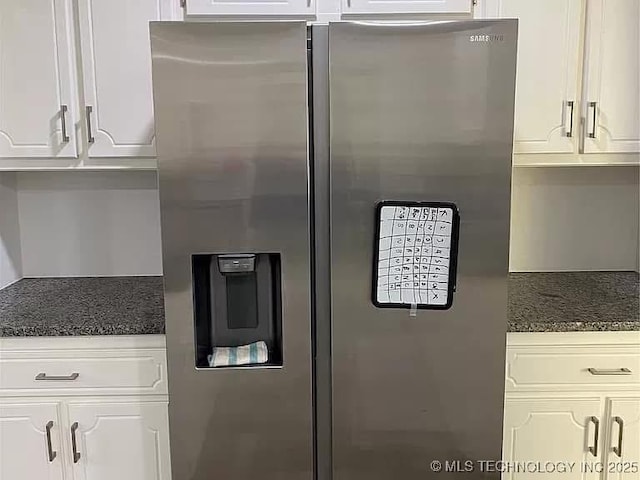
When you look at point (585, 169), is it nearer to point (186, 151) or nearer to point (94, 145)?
point (186, 151)

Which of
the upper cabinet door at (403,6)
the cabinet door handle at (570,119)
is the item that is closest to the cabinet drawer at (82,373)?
the upper cabinet door at (403,6)

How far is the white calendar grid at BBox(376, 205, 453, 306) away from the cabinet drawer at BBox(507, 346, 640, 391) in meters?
0.46

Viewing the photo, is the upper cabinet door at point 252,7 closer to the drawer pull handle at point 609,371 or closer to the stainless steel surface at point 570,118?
the stainless steel surface at point 570,118

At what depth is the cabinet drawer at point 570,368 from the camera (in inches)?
73.0

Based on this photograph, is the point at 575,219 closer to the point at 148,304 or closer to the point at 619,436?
the point at 619,436

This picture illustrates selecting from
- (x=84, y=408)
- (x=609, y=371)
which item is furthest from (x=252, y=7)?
(x=609, y=371)

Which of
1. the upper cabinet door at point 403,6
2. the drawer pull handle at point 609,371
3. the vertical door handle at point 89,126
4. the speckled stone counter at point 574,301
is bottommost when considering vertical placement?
the drawer pull handle at point 609,371

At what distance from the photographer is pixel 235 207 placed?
1.57 m

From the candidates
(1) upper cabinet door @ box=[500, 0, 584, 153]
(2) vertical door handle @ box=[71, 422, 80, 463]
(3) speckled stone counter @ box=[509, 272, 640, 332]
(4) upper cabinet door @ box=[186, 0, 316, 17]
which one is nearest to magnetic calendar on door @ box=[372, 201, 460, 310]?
(3) speckled stone counter @ box=[509, 272, 640, 332]

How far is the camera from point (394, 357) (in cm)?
163

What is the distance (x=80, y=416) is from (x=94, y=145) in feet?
2.87

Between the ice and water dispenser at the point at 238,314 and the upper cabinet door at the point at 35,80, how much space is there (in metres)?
0.76

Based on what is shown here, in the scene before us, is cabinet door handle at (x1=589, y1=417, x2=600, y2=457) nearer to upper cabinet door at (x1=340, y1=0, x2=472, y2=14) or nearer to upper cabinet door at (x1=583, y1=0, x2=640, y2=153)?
upper cabinet door at (x1=583, y1=0, x2=640, y2=153)

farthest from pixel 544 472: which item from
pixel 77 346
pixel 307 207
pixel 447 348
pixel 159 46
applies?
pixel 159 46
